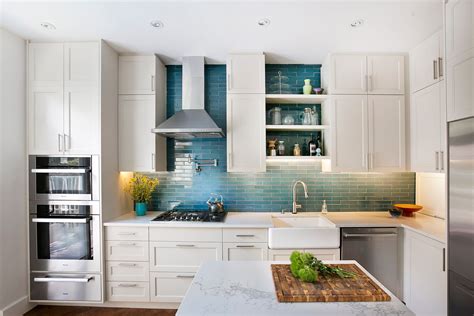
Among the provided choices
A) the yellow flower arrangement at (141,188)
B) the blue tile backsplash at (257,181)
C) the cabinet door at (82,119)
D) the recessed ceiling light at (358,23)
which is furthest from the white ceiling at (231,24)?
the yellow flower arrangement at (141,188)

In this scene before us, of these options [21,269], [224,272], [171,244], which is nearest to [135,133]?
[171,244]

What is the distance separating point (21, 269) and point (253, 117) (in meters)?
2.95

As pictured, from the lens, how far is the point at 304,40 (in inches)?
105

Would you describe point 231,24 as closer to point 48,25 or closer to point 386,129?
point 48,25

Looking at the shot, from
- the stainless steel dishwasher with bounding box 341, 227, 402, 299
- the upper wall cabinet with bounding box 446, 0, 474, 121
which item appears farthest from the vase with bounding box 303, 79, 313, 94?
the stainless steel dishwasher with bounding box 341, 227, 402, 299

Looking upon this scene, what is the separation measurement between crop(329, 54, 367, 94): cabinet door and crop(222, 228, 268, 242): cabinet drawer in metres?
1.80

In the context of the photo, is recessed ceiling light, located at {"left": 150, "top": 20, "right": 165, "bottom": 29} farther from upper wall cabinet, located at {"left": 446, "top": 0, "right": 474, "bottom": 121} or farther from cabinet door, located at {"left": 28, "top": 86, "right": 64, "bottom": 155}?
upper wall cabinet, located at {"left": 446, "top": 0, "right": 474, "bottom": 121}

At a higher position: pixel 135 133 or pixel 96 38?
pixel 96 38

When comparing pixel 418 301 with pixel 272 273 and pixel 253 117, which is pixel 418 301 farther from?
pixel 253 117

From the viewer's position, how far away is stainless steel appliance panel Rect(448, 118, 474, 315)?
1.68 m

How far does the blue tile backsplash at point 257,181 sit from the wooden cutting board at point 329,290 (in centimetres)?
188

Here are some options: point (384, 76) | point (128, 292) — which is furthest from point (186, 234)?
point (384, 76)

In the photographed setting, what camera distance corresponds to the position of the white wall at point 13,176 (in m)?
2.43

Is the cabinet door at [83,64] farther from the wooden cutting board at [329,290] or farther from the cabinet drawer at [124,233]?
the wooden cutting board at [329,290]
